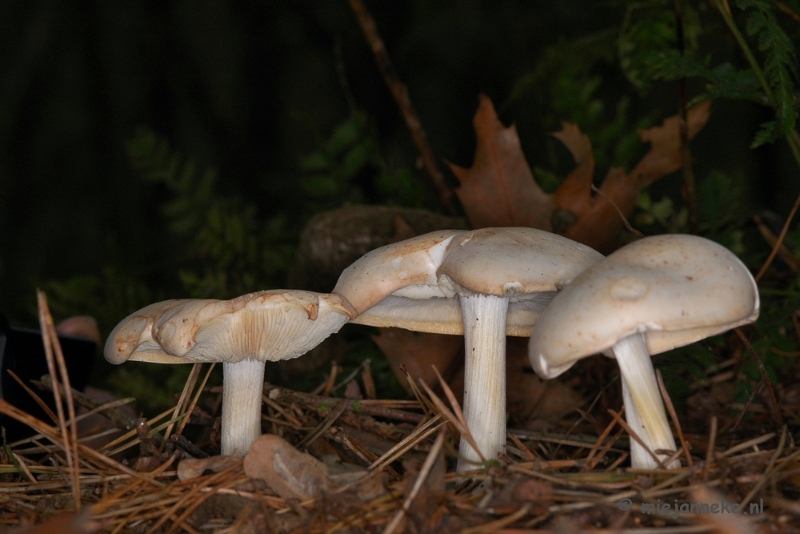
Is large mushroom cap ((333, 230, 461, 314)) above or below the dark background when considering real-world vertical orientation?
below

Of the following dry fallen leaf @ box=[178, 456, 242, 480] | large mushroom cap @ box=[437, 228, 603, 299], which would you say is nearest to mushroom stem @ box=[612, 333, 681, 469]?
large mushroom cap @ box=[437, 228, 603, 299]

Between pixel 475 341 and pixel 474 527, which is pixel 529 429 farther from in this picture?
pixel 474 527

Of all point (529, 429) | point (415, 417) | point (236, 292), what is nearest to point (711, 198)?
point (529, 429)

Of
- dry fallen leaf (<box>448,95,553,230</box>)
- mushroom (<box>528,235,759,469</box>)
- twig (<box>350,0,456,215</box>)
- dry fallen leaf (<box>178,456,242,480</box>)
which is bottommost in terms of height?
dry fallen leaf (<box>178,456,242,480</box>)

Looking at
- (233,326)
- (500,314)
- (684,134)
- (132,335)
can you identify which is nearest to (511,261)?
(500,314)

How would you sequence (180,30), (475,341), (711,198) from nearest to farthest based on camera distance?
1. (475,341)
2. (711,198)
3. (180,30)

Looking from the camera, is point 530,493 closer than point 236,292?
Yes

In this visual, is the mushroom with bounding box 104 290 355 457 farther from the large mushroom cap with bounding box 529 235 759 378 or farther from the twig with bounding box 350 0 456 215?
the twig with bounding box 350 0 456 215
